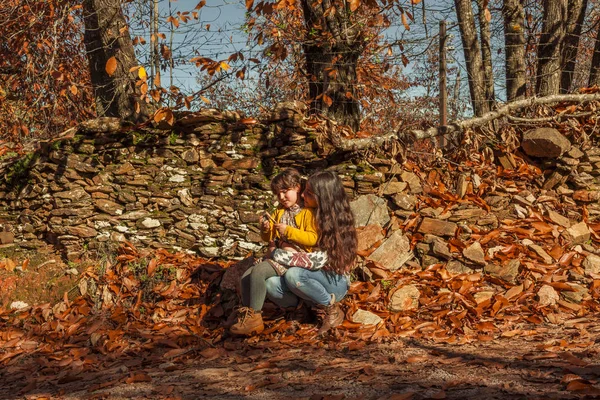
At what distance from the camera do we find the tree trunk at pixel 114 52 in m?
6.87

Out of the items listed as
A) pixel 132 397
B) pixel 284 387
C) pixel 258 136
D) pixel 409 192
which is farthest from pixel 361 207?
pixel 132 397

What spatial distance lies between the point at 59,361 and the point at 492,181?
4.81m

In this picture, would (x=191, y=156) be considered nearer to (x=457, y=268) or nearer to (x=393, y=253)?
(x=393, y=253)

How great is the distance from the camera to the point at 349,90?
6.61 meters

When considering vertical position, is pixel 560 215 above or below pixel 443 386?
above

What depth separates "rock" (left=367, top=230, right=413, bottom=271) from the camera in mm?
5391

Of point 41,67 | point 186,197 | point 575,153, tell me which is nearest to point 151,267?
point 186,197

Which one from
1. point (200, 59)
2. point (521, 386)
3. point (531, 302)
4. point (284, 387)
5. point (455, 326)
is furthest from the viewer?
point (200, 59)

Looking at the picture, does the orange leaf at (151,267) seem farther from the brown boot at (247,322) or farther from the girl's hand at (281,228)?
the girl's hand at (281,228)

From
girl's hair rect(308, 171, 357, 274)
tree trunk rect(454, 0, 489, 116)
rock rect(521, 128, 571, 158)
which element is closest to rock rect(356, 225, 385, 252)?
girl's hair rect(308, 171, 357, 274)

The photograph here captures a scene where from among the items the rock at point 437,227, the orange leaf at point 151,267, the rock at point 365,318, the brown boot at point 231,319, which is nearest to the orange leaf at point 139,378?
the brown boot at point 231,319

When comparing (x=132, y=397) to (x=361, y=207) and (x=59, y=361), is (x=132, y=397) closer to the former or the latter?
(x=59, y=361)

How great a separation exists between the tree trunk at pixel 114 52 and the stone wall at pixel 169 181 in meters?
0.57

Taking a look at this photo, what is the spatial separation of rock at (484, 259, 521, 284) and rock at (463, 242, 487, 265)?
86 mm
